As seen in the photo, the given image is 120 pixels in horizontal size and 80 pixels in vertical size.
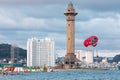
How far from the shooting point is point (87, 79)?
138m

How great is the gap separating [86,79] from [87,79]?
0.83 ft

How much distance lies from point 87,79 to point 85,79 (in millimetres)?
465

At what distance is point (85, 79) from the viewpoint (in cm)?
13775

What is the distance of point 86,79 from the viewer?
137750 mm

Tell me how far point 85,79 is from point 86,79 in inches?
8.9
